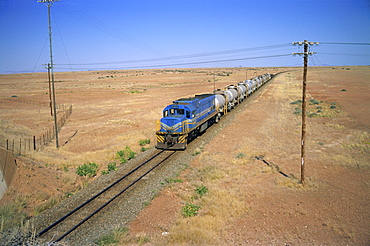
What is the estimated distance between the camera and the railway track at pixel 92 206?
1112cm

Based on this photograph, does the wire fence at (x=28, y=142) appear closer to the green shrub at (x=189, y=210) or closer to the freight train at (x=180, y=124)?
the freight train at (x=180, y=124)

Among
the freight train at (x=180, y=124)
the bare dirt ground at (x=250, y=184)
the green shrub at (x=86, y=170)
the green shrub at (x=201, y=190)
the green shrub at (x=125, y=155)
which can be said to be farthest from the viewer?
the freight train at (x=180, y=124)

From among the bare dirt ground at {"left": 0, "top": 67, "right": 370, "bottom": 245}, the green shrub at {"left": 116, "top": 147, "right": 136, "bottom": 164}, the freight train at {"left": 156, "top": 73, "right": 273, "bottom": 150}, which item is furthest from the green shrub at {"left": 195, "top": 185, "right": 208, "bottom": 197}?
the green shrub at {"left": 116, "top": 147, "right": 136, "bottom": 164}

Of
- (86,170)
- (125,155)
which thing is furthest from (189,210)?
(125,155)

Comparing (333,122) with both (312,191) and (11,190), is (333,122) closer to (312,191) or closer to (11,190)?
(312,191)

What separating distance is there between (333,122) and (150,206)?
28.4m

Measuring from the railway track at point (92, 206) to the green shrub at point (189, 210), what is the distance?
3.90 meters

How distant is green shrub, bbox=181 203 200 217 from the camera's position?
1226 centimetres

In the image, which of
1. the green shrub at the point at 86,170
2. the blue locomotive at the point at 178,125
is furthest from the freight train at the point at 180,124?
the green shrub at the point at 86,170

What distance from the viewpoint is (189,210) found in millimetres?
12562

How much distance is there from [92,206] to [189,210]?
194 inches

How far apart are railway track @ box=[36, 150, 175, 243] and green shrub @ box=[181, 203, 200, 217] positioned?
3.90 metres

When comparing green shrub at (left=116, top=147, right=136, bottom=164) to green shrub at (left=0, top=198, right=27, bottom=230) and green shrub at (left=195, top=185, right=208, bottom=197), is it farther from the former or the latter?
green shrub at (left=0, top=198, right=27, bottom=230)

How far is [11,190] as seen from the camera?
1455 centimetres
